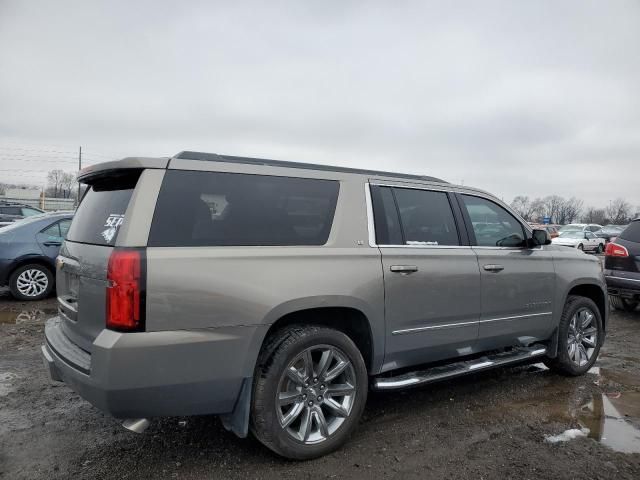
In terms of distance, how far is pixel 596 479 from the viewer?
3.03 meters

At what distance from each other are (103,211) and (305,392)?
1.78 meters

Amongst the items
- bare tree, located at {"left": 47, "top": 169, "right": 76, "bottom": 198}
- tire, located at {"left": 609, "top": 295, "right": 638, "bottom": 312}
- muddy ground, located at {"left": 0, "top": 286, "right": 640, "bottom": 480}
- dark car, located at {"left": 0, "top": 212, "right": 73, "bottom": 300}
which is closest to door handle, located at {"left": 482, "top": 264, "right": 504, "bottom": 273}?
muddy ground, located at {"left": 0, "top": 286, "right": 640, "bottom": 480}

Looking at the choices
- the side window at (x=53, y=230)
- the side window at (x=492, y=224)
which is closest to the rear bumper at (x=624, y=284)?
the side window at (x=492, y=224)

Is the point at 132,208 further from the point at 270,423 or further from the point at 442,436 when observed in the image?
the point at 442,436

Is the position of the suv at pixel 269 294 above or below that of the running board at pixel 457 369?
above

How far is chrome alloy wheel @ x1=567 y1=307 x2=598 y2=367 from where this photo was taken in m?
5.08

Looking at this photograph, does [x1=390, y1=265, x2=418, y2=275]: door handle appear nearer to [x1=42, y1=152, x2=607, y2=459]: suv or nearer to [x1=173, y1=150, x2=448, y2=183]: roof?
[x1=42, y1=152, x2=607, y2=459]: suv

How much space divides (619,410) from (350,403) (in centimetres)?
258

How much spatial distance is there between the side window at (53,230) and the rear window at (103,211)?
18.1 ft

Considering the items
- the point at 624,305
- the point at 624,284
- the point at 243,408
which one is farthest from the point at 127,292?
the point at 624,305

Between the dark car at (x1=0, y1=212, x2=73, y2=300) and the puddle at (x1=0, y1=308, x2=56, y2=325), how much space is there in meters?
0.73

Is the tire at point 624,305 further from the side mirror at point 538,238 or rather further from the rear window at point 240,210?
the rear window at point 240,210

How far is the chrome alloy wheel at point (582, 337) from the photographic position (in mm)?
5078

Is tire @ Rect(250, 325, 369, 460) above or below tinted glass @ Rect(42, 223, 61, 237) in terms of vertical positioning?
below
